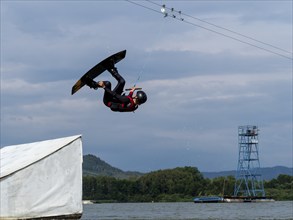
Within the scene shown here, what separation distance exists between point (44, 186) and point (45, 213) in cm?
130

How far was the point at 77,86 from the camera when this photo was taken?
20.4 metres

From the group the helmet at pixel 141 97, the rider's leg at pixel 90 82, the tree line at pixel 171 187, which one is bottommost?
the helmet at pixel 141 97

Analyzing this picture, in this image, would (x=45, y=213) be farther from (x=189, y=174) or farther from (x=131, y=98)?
(x=189, y=174)

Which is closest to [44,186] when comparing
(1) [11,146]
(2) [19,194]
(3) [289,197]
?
(2) [19,194]

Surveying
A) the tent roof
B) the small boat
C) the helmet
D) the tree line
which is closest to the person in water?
the helmet

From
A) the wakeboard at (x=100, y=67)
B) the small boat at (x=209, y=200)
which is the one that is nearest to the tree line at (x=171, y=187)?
the small boat at (x=209, y=200)

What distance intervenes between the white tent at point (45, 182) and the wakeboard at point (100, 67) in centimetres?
781

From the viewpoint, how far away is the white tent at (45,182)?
27.1m

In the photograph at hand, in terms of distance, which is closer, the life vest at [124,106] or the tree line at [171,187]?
the life vest at [124,106]

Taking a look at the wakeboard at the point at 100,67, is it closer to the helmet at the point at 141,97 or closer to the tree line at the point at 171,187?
the helmet at the point at 141,97

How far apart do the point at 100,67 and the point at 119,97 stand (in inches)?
50.7

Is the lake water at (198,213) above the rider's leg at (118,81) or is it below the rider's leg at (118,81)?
below

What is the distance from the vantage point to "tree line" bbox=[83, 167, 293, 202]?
168 metres

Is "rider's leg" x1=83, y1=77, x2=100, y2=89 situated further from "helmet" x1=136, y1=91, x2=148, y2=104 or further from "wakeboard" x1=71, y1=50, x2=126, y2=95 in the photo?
"helmet" x1=136, y1=91, x2=148, y2=104
